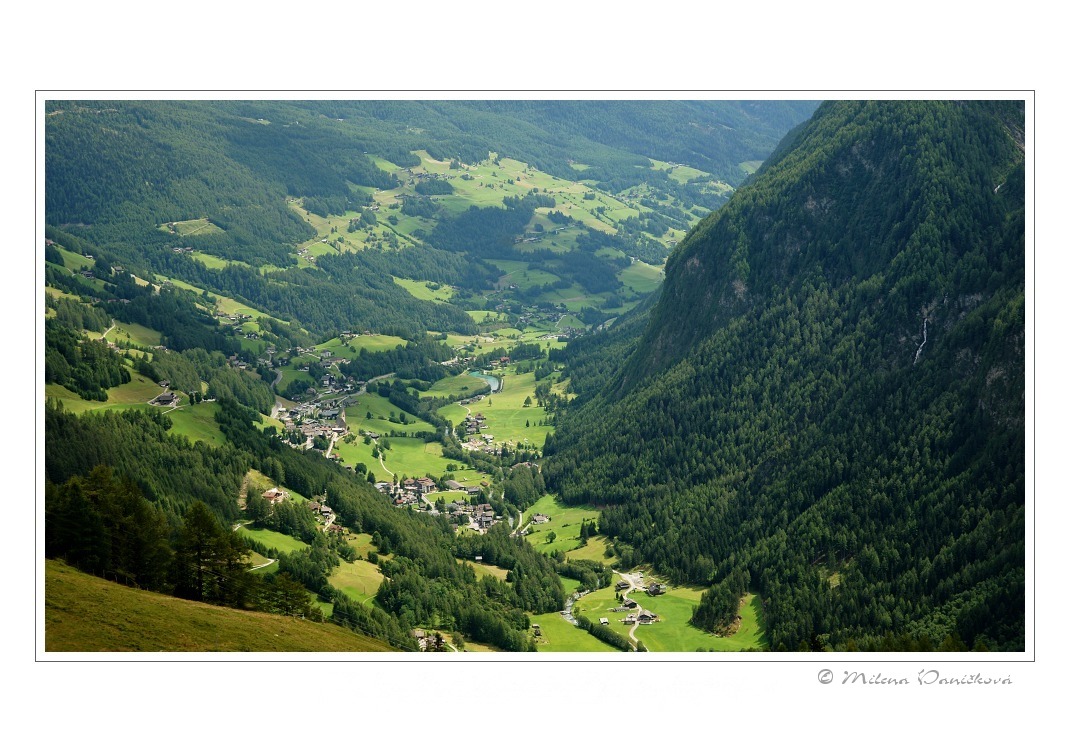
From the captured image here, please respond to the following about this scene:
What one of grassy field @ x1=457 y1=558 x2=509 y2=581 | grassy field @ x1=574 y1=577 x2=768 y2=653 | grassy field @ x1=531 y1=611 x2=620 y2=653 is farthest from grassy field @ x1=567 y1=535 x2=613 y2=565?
grassy field @ x1=531 y1=611 x2=620 y2=653

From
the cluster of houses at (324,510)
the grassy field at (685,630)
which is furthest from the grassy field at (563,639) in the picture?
the cluster of houses at (324,510)

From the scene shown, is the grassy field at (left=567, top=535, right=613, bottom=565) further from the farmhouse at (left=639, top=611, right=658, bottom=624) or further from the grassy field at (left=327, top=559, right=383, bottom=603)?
the grassy field at (left=327, top=559, right=383, bottom=603)

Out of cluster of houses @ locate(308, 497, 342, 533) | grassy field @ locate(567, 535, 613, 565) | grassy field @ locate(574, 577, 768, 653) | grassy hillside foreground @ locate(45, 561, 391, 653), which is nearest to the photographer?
grassy hillside foreground @ locate(45, 561, 391, 653)

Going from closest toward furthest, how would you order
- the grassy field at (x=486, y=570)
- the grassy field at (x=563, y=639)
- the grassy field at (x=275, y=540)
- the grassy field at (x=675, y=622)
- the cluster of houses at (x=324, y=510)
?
1. the grassy field at (x=563, y=639)
2. the grassy field at (x=675, y=622)
3. the grassy field at (x=275, y=540)
4. the grassy field at (x=486, y=570)
5. the cluster of houses at (x=324, y=510)

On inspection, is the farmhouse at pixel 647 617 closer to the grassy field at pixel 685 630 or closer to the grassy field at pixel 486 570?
the grassy field at pixel 685 630

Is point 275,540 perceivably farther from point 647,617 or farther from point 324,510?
point 647,617

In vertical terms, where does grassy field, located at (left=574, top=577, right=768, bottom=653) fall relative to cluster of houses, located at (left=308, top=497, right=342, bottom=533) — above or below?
below
